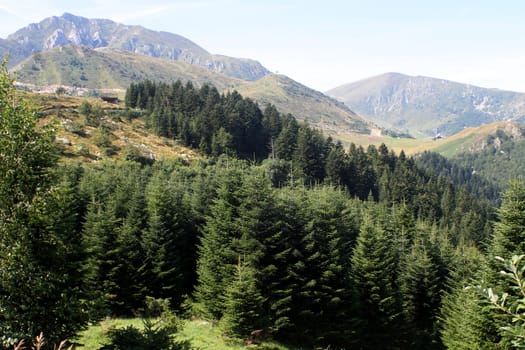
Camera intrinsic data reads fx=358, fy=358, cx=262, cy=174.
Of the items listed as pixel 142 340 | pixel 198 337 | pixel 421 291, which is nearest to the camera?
pixel 142 340

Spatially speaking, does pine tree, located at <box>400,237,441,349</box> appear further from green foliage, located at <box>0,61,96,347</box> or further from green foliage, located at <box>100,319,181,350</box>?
green foliage, located at <box>0,61,96,347</box>

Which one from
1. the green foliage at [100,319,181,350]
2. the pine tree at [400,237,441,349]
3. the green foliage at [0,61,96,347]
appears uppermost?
the green foliage at [0,61,96,347]

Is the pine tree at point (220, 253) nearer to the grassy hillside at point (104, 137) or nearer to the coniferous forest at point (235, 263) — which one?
the coniferous forest at point (235, 263)

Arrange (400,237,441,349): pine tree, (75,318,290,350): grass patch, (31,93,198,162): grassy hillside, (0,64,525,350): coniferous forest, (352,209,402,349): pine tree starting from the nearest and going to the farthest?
(0,64,525,350): coniferous forest
(75,318,290,350): grass patch
(352,209,402,349): pine tree
(400,237,441,349): pine tree
(31,93,198,162): grassy hillside

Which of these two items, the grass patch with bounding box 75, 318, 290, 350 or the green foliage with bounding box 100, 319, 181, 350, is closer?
the green foliage with bounding box 100, 319, 181, 350

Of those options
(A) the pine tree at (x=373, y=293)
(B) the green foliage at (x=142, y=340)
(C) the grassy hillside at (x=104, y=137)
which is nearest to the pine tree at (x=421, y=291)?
(A) the pine tree at (x=373, y=293)

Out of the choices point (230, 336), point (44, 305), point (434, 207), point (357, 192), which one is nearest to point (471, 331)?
point (230, 336)

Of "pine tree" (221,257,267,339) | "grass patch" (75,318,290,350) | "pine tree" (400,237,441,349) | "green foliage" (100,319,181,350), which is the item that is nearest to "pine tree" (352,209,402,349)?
"pine tree" (400,237,441,349)

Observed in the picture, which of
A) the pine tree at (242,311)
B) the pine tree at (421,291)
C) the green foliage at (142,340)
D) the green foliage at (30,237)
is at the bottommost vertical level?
the pine tree at (421,291)

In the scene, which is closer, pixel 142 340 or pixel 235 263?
pixel 142 340

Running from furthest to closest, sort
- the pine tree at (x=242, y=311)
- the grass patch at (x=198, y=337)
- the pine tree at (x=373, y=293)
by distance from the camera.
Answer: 1. the pine tree at (x=373, y=293)
2. the pine tree at (x=242, y=311)
3. the grass patch at (x=198, y=337)

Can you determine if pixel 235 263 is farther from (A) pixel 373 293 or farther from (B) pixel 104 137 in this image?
(B) pixel 104 137

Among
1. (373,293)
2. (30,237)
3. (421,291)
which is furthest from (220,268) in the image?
(421,291)

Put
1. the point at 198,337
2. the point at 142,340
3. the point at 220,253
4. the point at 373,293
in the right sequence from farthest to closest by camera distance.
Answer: the point at 373,293 → the point at 220,253 → the point at 198,337 → the point at 142,340
